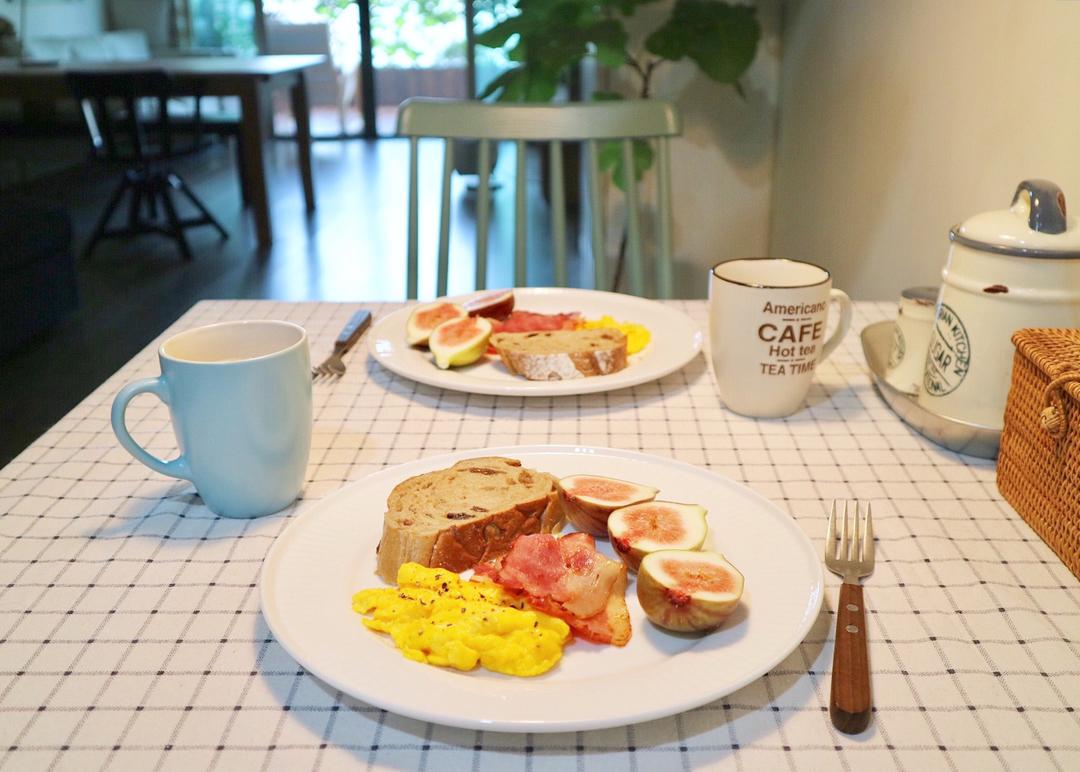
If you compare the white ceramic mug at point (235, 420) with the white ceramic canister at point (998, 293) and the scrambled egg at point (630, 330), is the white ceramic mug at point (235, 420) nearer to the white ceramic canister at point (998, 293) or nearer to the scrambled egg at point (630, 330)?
the scrambled egg at point (630, 330)

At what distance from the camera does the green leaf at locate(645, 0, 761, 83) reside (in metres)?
2.95

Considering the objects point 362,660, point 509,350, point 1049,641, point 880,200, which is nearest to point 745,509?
point 1049,641

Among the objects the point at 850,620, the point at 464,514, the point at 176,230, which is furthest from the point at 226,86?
the point at 850,620

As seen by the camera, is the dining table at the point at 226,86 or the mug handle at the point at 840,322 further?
the dining table at the point at 226,86

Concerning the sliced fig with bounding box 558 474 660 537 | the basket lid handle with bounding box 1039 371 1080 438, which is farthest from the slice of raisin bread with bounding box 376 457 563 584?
the basket lid handle with bounding box 1039 371 1080 438

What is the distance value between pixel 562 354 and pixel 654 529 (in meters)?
0.47

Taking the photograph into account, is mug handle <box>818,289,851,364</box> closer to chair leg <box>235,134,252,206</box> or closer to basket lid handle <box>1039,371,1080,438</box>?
basket lid handle <box>1039,371,1080,438</box>

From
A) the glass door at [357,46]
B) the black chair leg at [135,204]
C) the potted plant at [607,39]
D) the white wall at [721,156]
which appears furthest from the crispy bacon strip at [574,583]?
the glass door at [357,46]

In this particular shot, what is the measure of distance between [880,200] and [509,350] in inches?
64.7

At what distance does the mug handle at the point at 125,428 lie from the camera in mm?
856

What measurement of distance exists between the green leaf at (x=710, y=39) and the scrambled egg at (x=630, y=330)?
6.02ft

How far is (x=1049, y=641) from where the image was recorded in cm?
71

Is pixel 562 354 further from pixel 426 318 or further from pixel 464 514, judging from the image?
pixel 464 514

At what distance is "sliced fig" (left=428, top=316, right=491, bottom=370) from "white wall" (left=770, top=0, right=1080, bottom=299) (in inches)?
36.4
